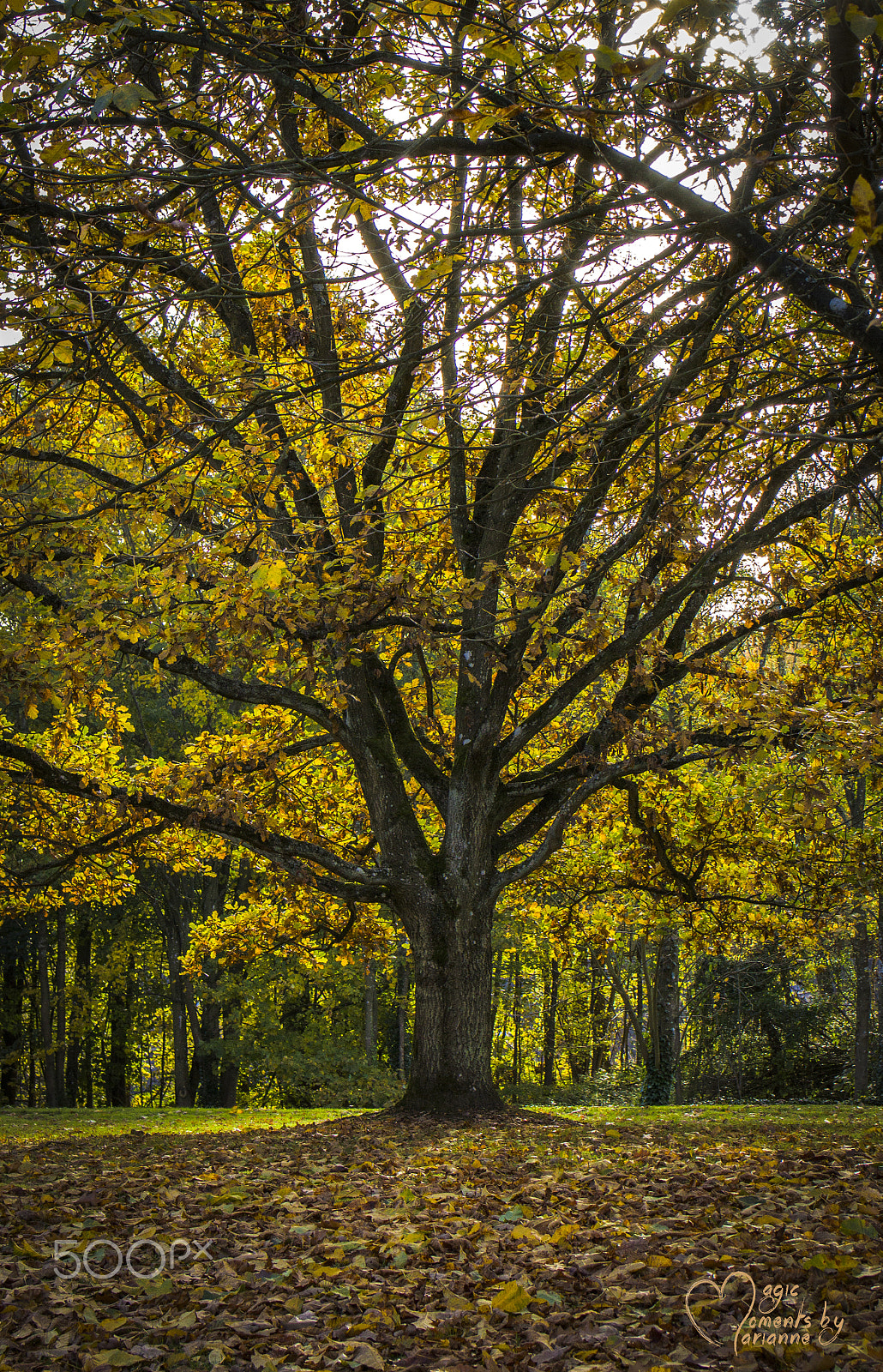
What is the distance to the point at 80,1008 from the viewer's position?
2350cm

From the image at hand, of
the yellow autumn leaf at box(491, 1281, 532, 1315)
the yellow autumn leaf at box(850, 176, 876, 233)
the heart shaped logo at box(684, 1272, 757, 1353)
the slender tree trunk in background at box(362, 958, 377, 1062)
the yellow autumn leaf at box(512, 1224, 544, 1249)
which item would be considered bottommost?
the slender tree trunk in background at box(362, 958, 377, 1062)

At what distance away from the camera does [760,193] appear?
22.7 ft

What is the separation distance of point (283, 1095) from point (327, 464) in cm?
2419

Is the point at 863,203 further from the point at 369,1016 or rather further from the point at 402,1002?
the point at 402,1002

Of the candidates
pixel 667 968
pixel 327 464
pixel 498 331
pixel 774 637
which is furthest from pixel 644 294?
pixel 667 968

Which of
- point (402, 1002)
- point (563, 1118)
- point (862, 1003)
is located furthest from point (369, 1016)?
point (563, 1118)

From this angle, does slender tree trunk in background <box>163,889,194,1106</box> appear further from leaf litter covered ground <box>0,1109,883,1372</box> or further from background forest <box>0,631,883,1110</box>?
leaf litter covered ground <box>0,1109,883,1372</box>

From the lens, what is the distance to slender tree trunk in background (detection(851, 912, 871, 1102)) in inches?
640

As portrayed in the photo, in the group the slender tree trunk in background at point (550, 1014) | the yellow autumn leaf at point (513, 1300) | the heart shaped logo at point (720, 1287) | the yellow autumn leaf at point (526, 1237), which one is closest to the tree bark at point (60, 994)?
the slender tree trunk in background at point (550, 1014)

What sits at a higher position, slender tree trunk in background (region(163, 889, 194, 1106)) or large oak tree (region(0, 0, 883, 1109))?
large oak tree (region(0, 0, 883, 1109))

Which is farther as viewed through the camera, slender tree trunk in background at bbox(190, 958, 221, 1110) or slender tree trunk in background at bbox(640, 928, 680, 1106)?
slender tree trunk in background at bbox(190, 958, 221, 1110)

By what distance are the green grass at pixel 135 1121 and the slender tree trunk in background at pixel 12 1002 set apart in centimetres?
806

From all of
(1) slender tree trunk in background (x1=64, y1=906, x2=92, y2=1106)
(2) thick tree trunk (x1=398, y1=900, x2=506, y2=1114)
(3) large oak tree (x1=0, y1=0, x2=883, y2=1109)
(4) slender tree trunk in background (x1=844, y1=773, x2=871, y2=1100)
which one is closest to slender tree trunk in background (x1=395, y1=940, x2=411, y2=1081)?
(1) slender tree trunk in background (x1=64, y1=906, x2=92, y2=1106)

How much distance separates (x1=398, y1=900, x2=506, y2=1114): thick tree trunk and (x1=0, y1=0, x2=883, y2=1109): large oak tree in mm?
33
